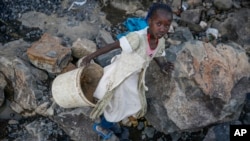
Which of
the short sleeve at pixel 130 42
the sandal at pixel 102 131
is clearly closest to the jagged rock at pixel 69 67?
the sandal at pixel 102 131

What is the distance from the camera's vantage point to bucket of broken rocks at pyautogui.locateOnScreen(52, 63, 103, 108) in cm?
325

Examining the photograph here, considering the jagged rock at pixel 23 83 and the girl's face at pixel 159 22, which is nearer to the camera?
the girl's face at pixel 159 22

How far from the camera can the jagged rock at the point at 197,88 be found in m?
3.67

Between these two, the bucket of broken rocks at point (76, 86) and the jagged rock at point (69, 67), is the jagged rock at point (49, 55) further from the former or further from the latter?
the bucket of broken rocks at point (76, 86)

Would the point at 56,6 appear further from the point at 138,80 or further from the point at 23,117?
the point at 138,80

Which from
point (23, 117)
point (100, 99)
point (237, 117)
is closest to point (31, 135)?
point (23, 117)

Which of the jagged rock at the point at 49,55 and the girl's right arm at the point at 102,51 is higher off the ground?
the girl's right arm at the point at 102,51

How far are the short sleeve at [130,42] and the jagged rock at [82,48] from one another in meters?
1.20

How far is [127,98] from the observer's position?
3.47 meters

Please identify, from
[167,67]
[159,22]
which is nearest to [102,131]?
[167,67]

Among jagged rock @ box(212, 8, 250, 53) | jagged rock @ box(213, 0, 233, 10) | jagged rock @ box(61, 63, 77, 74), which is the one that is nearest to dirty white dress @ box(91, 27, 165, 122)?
jagged rock @ box(61, 63, 77, 74)

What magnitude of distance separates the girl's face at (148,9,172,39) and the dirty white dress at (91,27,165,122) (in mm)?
133

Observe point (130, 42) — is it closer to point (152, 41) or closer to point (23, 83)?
point (152, 41)

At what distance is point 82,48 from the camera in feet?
13.7
